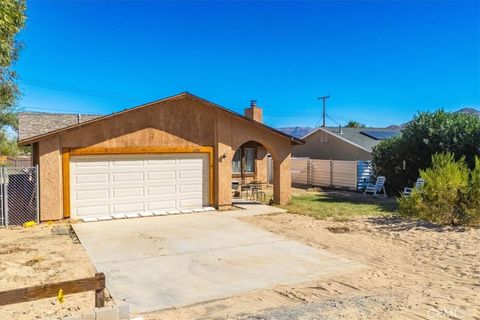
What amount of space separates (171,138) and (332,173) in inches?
503

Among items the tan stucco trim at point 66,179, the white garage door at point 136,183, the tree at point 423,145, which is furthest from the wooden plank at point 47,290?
the tree at point 423,145

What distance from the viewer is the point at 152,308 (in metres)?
6.15

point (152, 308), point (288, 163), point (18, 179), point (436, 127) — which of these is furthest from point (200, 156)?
point (436, 127)

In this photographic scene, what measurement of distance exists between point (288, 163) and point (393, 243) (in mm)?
7377

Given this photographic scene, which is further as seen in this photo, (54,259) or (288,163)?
(288,163)

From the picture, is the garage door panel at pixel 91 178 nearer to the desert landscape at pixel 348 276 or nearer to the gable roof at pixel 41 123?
the desert landscape at pixel 348 276

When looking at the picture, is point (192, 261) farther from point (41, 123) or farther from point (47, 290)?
point (41, 123)

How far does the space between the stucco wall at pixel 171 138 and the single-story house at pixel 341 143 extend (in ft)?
35.8

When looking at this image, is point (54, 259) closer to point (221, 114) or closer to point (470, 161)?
point (221, 114)

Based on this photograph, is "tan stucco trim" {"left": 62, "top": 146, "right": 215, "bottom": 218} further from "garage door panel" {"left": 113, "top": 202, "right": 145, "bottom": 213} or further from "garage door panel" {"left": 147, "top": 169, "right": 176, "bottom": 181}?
"garage door panel" {"left": 113, "top": 202, "right": 145, "bottom": 213}

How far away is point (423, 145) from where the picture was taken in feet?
65.5

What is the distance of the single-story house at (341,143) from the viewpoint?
26644 millimetres

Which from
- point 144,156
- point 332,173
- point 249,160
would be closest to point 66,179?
point 144,156

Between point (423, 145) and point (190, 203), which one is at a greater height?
point (423, 145)
